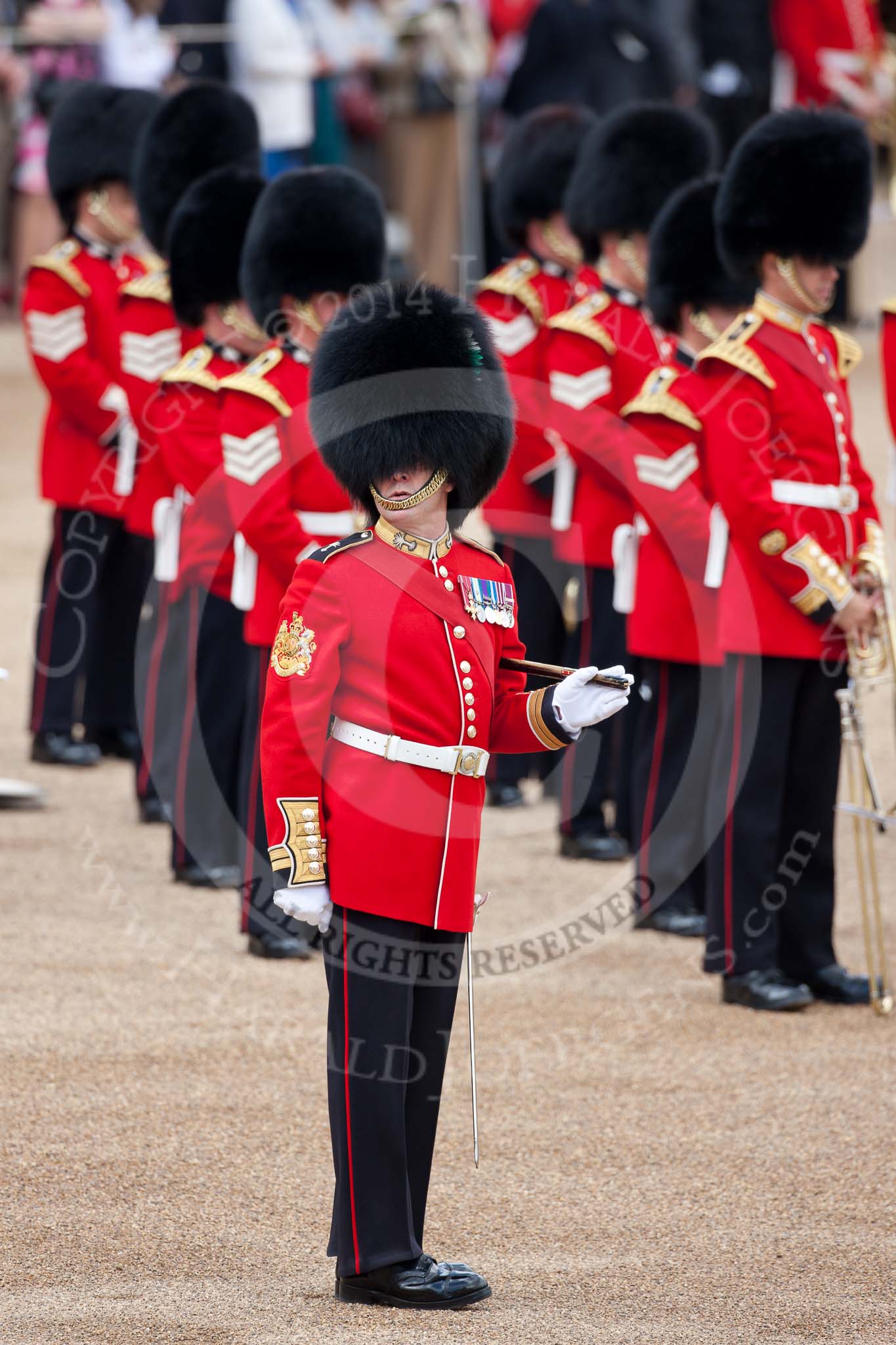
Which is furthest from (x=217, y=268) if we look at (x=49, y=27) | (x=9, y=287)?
(x=9, y=287)

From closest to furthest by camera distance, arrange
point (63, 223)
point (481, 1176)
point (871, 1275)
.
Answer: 1. point (871, 1275)
2. point (481, 1176)
3. point (63, 223)

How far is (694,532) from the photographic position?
4.35 metres

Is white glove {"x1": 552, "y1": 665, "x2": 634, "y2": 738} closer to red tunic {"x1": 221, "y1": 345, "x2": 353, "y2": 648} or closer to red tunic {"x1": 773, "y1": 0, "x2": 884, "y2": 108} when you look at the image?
red tunic {"x1": 221, "y1": 345, "x2": 353, "y2": 648}

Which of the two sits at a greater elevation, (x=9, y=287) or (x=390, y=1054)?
(x=9, y=287)

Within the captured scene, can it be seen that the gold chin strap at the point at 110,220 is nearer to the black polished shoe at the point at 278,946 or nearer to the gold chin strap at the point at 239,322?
the gold chin strap at the point at 239,322

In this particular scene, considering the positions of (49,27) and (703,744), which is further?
(49,27)

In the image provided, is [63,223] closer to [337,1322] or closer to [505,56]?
[337,1322]

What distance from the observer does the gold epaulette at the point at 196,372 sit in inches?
177

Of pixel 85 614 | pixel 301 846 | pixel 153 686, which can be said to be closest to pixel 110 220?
pixel 85 614

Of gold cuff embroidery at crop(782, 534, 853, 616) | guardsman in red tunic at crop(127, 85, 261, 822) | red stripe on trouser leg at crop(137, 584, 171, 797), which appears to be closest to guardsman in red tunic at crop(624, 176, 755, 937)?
gold cuff embroidery at crop(782, 534, 853, 616)

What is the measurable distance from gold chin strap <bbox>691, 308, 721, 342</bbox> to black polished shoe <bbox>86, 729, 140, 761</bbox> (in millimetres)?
1990

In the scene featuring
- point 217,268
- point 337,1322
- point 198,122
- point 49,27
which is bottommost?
point 337,1322

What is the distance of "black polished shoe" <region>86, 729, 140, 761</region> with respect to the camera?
5.73 m

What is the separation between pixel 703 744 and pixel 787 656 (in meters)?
0.65
